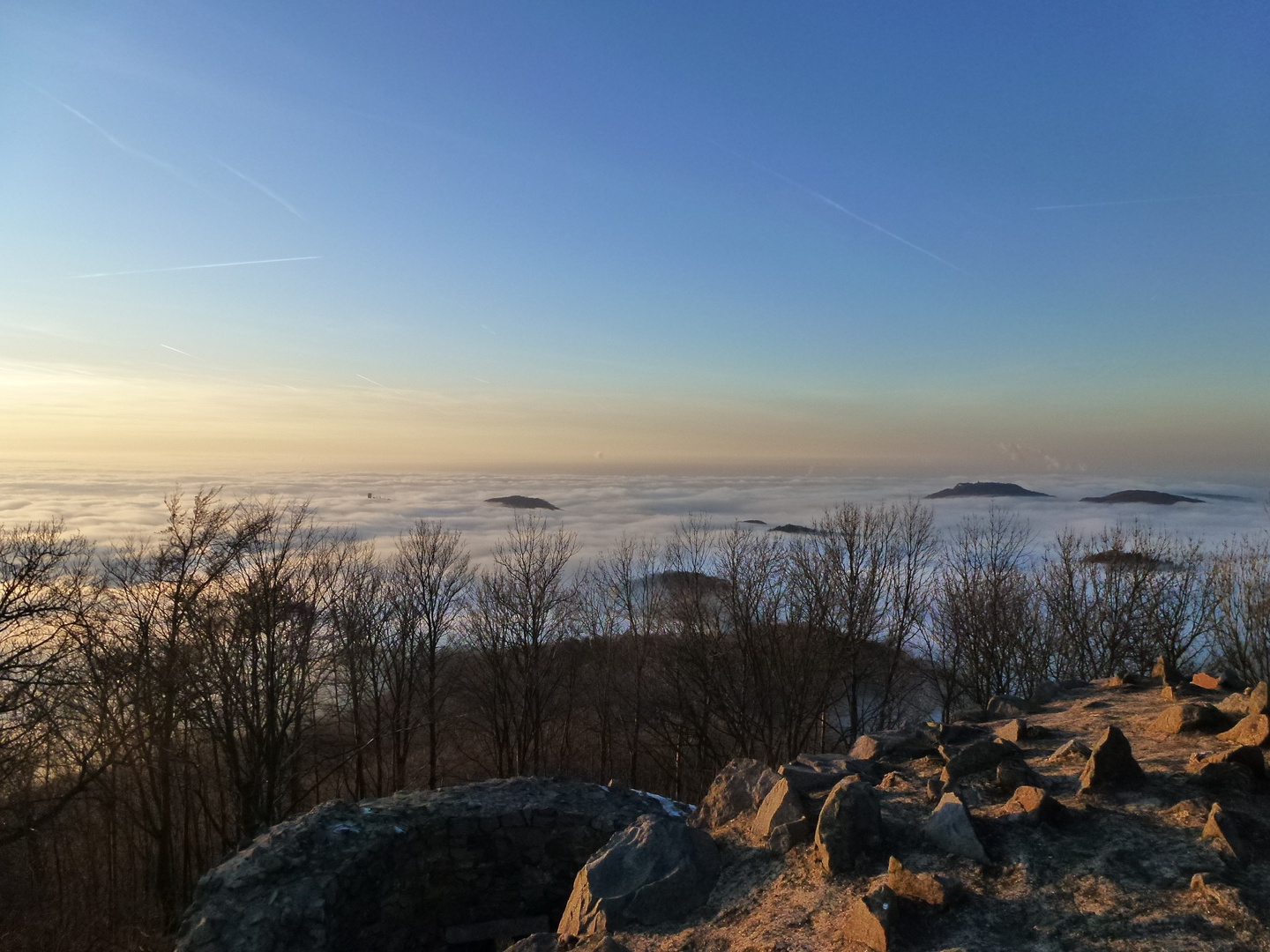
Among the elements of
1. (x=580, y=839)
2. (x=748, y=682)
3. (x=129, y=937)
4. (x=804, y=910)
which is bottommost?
(x=129, y=937)

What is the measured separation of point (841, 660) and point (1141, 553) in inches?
481

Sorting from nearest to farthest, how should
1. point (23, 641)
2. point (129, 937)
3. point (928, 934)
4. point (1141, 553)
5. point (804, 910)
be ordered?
point (928, 934) < point (804, 910) < point (129, 937) < point (23, 641) < point (1141, 553)

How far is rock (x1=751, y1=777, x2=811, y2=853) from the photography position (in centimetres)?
589

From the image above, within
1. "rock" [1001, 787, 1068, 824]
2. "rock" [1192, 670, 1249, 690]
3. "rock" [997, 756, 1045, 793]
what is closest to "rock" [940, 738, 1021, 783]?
"rock" [997, 756, 1045, 793]

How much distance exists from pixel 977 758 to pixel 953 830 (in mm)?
1463

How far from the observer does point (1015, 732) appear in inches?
301

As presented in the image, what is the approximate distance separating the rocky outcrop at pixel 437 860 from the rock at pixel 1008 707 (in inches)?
214

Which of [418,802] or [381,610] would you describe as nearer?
[418,802]

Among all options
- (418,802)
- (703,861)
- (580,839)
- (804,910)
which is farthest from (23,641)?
(804,910)

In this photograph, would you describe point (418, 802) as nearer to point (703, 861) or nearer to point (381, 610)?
point (703, 861)

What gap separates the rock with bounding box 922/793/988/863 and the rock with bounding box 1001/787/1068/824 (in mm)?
412

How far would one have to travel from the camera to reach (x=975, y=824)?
5094 millimetres

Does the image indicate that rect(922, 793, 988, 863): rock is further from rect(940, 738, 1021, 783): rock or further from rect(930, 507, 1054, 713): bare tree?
rect(930, 507, 1054, 713): bare tree

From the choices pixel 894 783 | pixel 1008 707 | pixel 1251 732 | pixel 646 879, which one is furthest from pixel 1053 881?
pixel 1008 707
